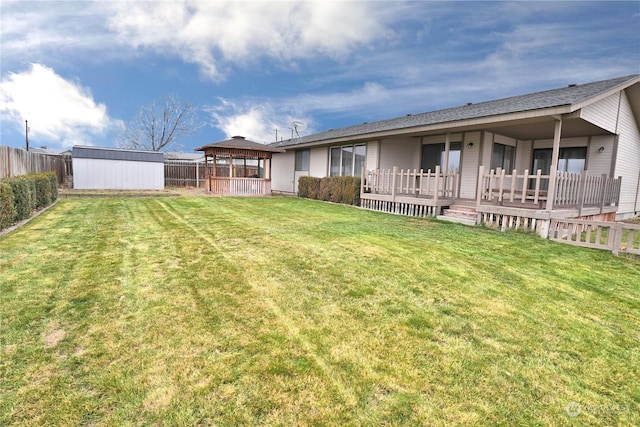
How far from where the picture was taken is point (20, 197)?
7055 mm

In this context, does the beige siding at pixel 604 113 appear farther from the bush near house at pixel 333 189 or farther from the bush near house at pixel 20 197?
the bush near house at pixel 20 197

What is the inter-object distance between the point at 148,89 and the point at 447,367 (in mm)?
39708

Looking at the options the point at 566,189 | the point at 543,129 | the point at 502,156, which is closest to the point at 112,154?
the point at 502,156

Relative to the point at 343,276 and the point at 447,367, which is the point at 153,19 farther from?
the point at 447,367

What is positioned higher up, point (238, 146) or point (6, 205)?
point (238, 146)

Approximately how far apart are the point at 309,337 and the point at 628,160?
14257 mm

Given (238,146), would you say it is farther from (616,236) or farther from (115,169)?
(616,236)

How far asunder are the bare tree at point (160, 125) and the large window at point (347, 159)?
26.5 meters

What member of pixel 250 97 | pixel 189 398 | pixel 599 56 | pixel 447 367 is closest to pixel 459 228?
pixel 447 367

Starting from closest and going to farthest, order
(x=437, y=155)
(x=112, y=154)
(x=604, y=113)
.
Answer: (x=604, y=113)
(x=437, y=155)
(x=112, y=154)

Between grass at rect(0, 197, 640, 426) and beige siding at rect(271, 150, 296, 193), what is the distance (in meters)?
14.3

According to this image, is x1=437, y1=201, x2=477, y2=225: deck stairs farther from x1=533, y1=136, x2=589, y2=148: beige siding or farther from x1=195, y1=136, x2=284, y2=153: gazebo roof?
x1=195, y1=136, x2=284, y2=153: gazebo roof

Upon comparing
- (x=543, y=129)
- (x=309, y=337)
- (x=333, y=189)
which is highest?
(x=543, y=129)

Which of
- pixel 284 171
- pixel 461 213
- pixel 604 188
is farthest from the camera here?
pixel 284 171
